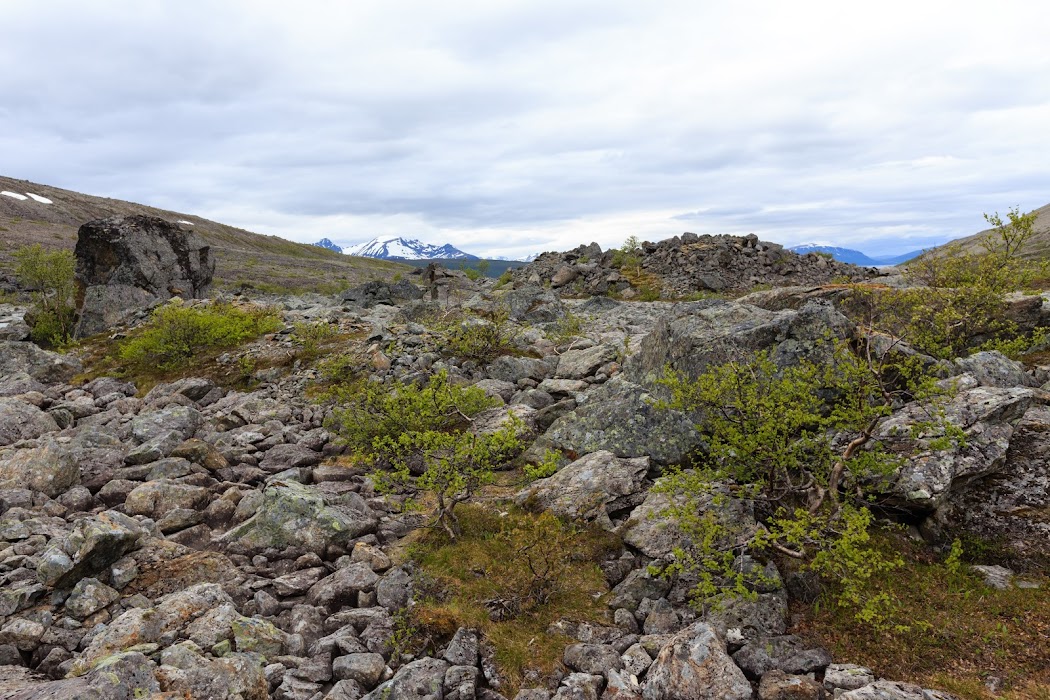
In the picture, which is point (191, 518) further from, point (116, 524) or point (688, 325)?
point (688, 325)

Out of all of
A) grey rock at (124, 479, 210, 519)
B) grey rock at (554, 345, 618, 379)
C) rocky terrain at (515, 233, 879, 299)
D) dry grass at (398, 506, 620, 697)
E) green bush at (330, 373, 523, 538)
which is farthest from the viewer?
rocky terrain at (515, 233, 879, 299)

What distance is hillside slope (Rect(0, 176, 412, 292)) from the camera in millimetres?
108500

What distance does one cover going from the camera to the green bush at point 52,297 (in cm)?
3444

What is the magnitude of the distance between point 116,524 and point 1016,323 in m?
24.6

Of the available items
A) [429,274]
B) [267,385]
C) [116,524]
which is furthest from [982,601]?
[429,274]

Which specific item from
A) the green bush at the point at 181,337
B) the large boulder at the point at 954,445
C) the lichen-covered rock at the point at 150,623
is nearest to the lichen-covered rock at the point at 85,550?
the lichen-covered rock at the point at 150,623

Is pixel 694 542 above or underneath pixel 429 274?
underneath

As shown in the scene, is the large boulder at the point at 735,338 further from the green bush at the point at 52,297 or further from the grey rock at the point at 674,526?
the green bush at the point at 52,297

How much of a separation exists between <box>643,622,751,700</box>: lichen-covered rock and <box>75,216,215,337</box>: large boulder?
39.0 m

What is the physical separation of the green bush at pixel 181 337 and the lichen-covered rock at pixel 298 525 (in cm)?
1686

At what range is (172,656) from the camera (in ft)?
25.2

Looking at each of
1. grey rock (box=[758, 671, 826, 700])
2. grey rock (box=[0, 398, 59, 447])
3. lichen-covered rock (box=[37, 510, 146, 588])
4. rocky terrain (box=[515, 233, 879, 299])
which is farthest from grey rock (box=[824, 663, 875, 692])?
rocky terrain (box=[515, 233, 879, 299])

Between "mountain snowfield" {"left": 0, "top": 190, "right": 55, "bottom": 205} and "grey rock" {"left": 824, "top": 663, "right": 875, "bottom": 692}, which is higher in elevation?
"mountain snowfield" {"left": 0, "top": 190, "right": 55, "bottom": 205}

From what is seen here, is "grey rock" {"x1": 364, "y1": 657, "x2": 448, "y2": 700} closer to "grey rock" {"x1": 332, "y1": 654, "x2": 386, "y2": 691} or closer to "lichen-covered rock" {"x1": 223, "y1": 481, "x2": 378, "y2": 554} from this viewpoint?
"grey rock" {"x1": 332, "y1": 654, "x2": 386, "y2": 691}
